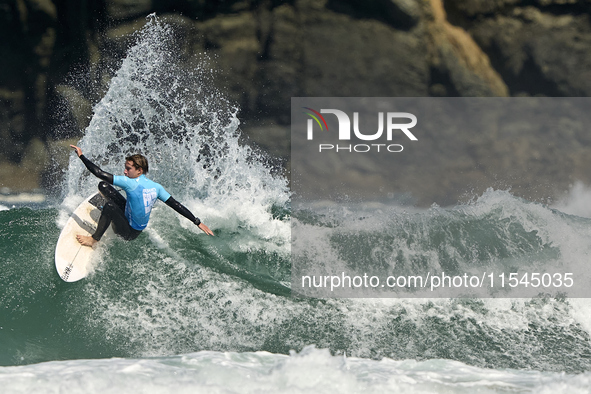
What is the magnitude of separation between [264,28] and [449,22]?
9.04ft

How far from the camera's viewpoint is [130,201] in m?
4.04

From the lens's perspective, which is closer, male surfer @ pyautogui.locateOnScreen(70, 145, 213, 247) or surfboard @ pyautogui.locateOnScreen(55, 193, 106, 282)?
male surfer @ pyautogui.locateOnScreen(70, 145, 213, 247)

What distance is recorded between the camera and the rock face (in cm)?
739

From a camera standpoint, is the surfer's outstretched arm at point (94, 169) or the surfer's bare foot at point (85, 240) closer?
the surfer's outstretched arm at point (94, 169)

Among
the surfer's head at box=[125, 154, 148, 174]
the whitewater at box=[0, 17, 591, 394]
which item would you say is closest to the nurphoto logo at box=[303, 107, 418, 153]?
the whitewater at box=[0, 17, 591, 394]

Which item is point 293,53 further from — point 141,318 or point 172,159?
point 141,318

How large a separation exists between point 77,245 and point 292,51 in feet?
14.8

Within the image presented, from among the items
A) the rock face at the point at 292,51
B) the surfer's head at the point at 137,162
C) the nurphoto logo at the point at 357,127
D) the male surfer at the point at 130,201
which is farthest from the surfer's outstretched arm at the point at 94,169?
the nurphoto logo at the point at 357,127

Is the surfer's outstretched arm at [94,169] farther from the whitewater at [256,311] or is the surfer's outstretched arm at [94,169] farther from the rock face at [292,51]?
the rock face at [292,51]

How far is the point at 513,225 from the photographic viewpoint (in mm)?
5727

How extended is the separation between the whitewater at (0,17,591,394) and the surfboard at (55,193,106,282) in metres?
0.10

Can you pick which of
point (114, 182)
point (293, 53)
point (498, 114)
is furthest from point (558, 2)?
point (114, 182)

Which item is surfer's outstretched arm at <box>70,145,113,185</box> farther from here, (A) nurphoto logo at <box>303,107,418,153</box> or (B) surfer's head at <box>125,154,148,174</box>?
(A) nurphoto logo at <box>303,107,418,153</box>

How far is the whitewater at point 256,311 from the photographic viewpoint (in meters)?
3.08
